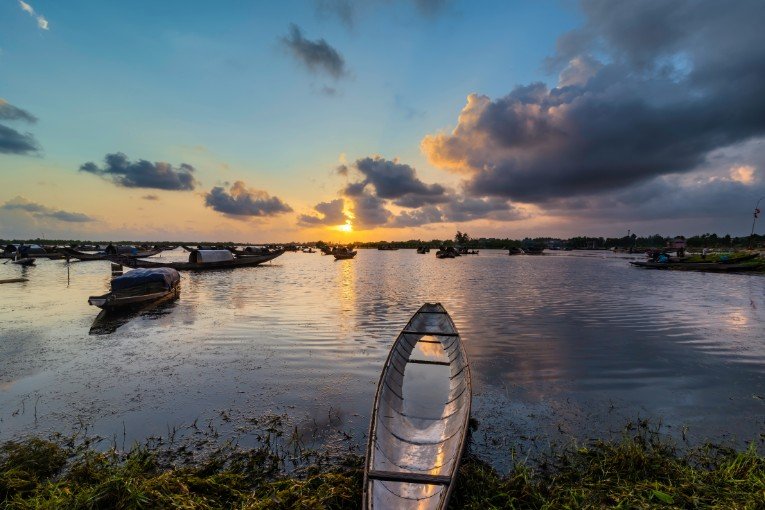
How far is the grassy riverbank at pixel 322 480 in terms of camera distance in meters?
5.53

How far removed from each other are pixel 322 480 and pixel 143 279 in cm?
2590

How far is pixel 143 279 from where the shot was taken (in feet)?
85.8

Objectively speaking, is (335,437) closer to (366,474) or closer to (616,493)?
(366,474)

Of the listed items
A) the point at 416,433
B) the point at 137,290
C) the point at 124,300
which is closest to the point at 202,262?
the point at 137,290

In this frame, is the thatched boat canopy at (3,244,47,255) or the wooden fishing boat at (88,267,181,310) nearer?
the wooden fishing boat at (88,267,181,310)

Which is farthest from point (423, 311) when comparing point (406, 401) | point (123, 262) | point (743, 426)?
point (123, 262)

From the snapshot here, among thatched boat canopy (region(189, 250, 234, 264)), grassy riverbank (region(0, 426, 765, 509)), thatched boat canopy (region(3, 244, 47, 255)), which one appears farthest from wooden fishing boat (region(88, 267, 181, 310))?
thatched boat canopy (region(3, 244, 47, 255))

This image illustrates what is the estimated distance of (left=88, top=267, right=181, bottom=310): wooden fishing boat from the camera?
74.7 feet

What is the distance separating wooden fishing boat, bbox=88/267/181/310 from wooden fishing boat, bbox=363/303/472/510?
2072 centimetres

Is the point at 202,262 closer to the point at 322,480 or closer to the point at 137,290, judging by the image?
the point at 137,290

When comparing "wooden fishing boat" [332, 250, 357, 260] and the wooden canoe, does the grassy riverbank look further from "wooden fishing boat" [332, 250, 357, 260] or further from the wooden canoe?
"wooden fishing boat" [332, 250, 357, 260]

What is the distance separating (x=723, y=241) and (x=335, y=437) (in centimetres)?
25917

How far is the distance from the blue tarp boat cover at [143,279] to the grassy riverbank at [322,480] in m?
19.9

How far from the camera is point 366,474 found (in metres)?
5.43
